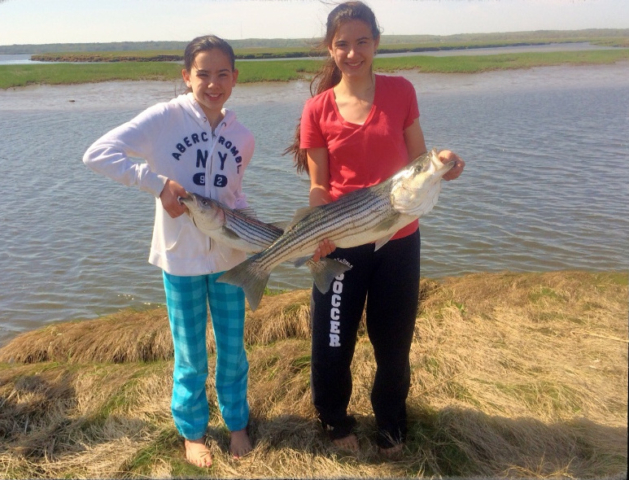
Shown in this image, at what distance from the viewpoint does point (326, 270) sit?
3441 mm

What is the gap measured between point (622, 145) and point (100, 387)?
632 inches

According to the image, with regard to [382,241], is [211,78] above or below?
above

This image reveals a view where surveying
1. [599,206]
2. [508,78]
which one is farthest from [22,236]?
[508,78]

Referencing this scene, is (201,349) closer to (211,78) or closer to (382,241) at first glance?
(382,241)

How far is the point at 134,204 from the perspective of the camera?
39.4 feet

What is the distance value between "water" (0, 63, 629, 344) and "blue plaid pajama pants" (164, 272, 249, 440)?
4.36 metres

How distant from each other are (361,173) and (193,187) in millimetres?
1109

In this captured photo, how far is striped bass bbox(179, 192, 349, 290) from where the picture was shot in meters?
3.29

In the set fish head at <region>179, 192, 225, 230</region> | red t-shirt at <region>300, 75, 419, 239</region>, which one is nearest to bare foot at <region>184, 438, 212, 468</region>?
fish head at <region>179, 192, 225, 230</region>

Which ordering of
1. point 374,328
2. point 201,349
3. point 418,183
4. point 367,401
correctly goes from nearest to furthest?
point 418,183
point 374,328
point 201,349
point 367,401

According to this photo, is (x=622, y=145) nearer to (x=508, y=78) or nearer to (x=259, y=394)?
(x=259, y=394)

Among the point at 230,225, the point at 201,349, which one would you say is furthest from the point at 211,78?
the point at 201,349

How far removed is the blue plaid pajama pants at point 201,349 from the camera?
3643mm

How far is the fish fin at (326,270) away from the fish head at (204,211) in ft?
2.17
